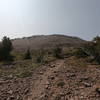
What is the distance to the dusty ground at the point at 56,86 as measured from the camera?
12.9 meters

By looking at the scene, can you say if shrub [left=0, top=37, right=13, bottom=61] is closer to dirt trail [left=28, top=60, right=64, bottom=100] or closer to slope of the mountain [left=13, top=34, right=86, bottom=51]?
slope of the mountain [left=13, top=34, right=86, bottom=51]

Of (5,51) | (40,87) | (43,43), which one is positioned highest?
(43,43)

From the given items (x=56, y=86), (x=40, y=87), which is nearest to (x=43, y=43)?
(x=40, y=87)

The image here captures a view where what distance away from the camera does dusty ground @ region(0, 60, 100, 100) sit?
1286 cm

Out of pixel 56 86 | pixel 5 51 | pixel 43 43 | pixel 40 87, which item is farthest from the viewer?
pixel 43 43

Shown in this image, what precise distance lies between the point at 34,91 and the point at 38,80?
2.62m

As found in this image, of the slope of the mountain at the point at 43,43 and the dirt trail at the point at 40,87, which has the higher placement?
the slope of the mountain at the point at 43,43

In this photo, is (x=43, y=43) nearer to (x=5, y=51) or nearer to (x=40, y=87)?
(x=5, y=51)

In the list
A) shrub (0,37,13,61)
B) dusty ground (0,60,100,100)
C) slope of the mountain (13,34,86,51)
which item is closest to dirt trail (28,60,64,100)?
dusty ground (0,60,100,100)

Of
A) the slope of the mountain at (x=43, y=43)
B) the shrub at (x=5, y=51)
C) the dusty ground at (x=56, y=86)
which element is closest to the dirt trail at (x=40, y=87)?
the dusty ground at (x=56, y=86)

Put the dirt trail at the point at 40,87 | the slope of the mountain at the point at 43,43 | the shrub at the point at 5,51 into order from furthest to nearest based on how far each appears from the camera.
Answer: the slope of the mountain at the point at 43,43, the shrub at the point at 5,51, the dirt trail at the point at 40,87

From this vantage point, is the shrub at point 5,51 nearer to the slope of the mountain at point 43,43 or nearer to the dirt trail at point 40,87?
the slope of the mountain at point 43,43

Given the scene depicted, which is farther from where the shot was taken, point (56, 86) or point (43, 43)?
point (43, 43)

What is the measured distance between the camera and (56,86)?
1471 centimetres
